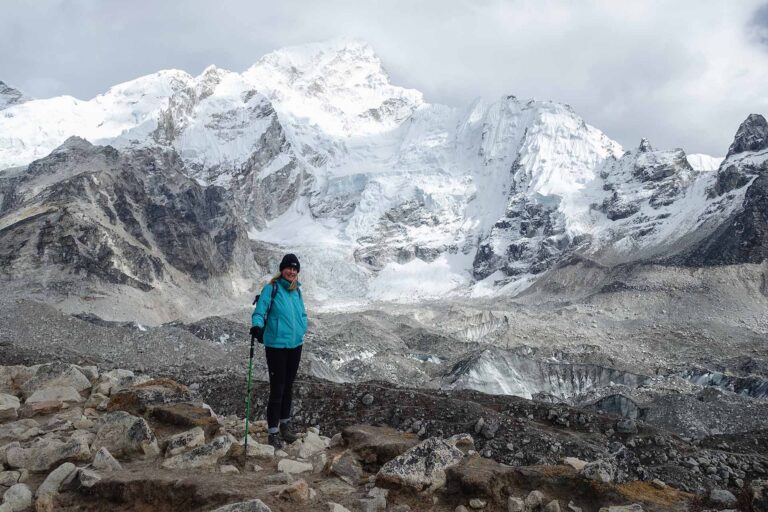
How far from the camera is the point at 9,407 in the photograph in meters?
7.79

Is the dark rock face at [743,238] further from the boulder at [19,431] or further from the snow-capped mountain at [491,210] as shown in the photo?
the boulder at [19,431]

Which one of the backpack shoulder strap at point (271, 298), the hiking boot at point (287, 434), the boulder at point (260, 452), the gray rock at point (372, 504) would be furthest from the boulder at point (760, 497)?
the backpack shoulder strap at point (271, 298)

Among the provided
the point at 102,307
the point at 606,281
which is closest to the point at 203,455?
the point at 102,307

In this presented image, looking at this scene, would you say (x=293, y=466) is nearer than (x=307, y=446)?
Yes

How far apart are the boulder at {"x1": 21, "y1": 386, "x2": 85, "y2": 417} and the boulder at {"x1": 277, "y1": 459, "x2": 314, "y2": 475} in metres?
4.03

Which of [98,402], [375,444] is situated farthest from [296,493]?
[98,402]

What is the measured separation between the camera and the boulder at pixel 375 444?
6723 mm

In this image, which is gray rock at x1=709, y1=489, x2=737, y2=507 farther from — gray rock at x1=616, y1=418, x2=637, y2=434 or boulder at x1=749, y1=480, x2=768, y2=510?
gray rock at x1=616, y1=418, x2=637, y2=434

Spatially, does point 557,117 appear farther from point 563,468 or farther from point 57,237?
point 563,468

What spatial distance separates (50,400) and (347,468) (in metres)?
5.14

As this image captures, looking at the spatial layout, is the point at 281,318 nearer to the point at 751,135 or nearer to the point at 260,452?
the point at 260,452

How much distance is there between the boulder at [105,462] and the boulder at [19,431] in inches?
62.2

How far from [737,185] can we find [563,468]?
125179 mm

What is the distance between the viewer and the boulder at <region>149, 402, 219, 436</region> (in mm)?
7239
